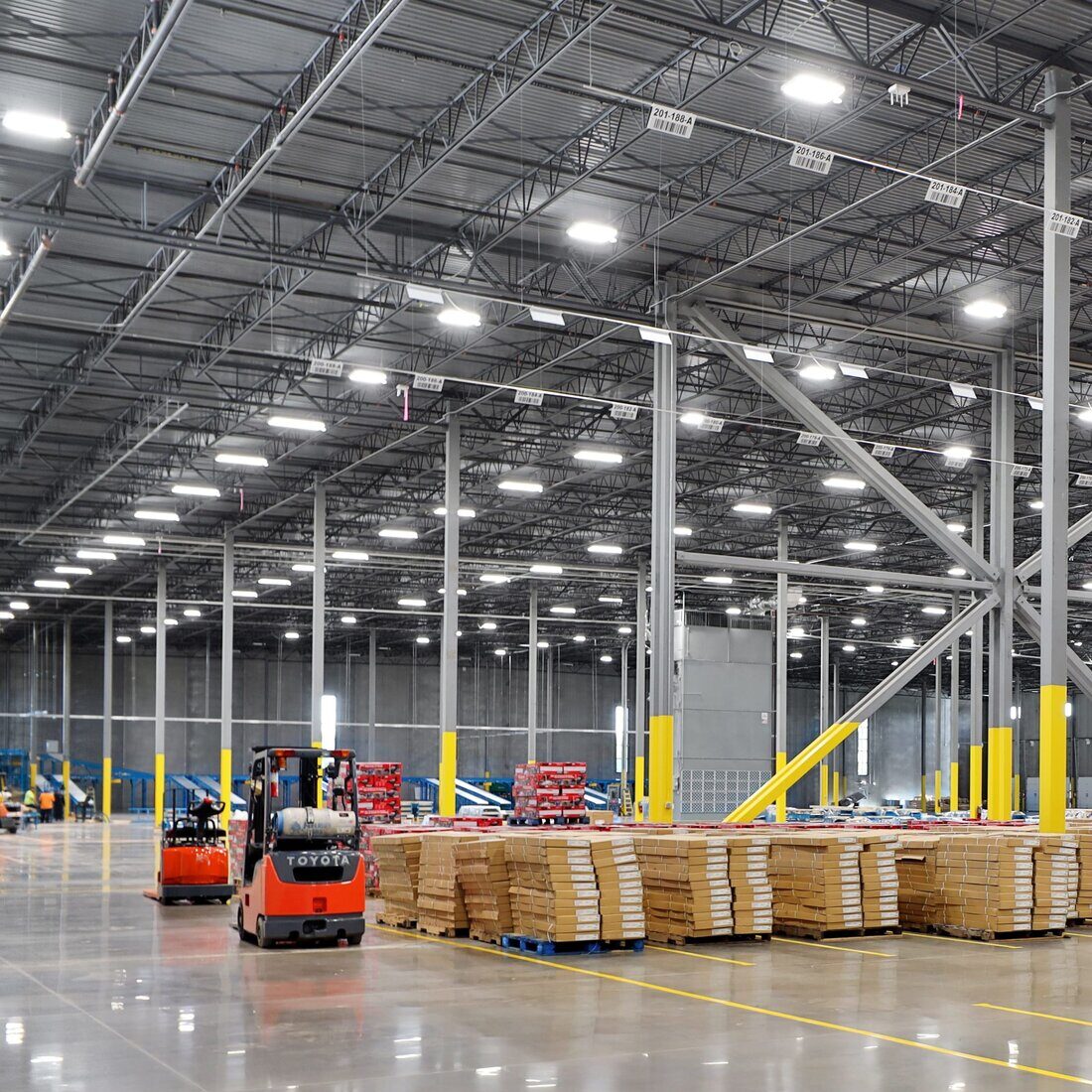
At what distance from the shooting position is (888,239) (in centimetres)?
2109

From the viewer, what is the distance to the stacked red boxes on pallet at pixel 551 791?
113 feet

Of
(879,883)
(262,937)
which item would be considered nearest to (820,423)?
(879,883)

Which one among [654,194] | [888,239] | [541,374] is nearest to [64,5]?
[654,194]

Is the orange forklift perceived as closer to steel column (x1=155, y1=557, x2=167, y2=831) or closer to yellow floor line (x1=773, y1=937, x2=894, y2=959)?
yellow floor line (x1=773, y1=937, x2=894, y2=959)

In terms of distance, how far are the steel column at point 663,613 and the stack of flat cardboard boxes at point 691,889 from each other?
5.62 metres

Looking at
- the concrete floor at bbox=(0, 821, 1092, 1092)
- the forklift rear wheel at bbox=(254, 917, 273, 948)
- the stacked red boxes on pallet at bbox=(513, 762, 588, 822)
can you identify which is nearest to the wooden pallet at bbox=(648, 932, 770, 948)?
the concrete floor at bbox=(0, 821, 1092, 1092)

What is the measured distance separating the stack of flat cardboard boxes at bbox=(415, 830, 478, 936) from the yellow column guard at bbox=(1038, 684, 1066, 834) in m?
7.07

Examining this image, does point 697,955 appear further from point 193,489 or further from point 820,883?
point 193,489

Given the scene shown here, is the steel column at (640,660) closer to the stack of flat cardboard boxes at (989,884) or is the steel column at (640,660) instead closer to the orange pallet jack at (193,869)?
the orange pallet jack at (193,869)

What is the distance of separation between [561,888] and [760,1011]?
3838 mm

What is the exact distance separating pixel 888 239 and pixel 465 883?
454 inches

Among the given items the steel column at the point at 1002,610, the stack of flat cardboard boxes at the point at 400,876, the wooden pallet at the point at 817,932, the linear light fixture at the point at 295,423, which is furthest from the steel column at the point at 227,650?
the wooden pallet at the point at 817,932

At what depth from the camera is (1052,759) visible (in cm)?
1747

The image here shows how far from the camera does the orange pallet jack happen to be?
20.8 m
